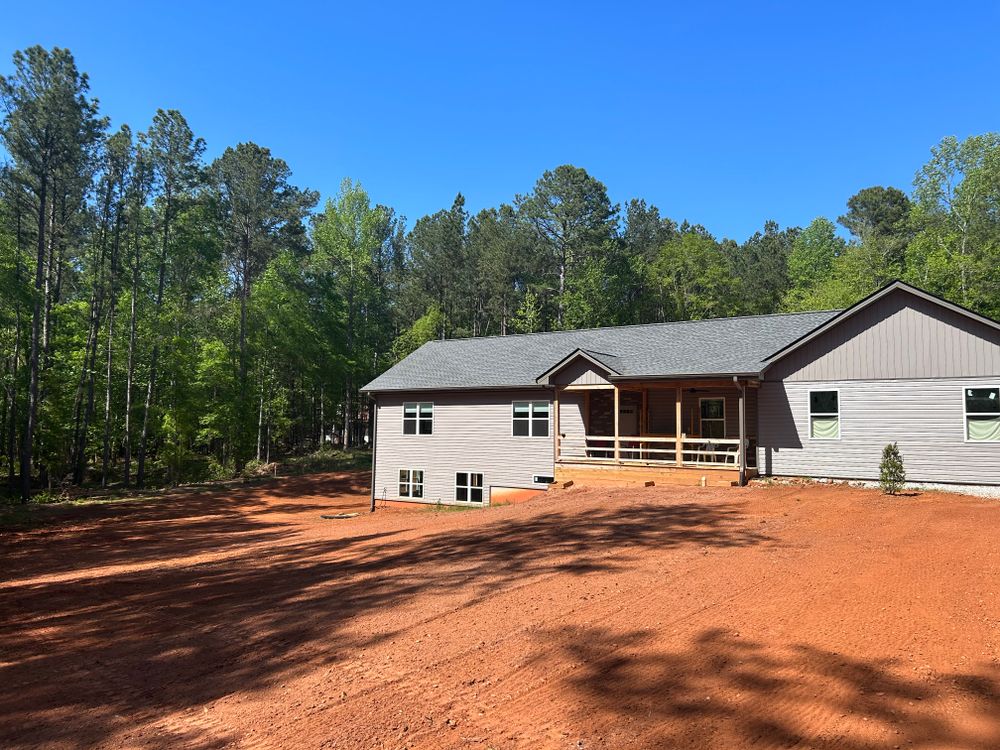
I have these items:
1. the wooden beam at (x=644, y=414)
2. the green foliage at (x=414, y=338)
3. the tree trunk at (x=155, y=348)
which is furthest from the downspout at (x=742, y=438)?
the green foliage at (x=414, y=338)

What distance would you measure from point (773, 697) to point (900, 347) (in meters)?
14.0

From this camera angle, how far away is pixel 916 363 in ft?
49.2

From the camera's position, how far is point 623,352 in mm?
20562

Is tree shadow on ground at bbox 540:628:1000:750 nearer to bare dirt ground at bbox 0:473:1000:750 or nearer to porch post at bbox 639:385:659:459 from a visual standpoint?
bare dirt ground at bbox 0:473:1000:750

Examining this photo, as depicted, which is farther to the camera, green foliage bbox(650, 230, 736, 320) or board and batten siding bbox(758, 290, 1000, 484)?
green foliage bbox(650, 230, 736, 320)

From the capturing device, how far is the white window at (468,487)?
71.5 feet

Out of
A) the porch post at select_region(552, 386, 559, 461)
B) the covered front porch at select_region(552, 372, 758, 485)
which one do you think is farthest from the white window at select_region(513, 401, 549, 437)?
the porch post at select_region(552, 386, 559, 461)

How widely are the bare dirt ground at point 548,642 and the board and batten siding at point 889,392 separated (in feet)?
11.9

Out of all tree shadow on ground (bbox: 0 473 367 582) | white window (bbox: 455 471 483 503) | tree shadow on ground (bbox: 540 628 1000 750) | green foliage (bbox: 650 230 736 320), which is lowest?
Answer: tree shadow on ground (bbox: 0 473 367 582)

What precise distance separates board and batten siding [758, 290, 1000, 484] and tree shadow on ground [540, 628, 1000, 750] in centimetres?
1222

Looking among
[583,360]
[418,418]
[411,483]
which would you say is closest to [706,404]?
[583,360]

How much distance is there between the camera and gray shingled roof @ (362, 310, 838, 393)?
17842 millimetres

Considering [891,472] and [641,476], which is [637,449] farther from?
[891,472]

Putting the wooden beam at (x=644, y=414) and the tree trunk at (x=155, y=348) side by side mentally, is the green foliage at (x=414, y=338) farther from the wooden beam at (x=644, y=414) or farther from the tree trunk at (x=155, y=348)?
the wooden beam at (x=644, y=414)
